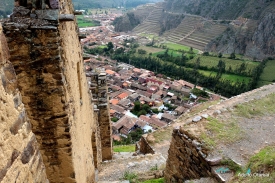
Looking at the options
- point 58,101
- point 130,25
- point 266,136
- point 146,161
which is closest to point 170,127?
point 146,161

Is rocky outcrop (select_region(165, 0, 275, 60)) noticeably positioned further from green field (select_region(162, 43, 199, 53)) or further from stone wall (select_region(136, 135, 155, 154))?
stone wall (select_region(136, 135, 155, 154))

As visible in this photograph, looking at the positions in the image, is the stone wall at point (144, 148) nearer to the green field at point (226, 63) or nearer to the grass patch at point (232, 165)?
the grass patch at point (232, 165)

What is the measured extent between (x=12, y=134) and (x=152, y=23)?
4011 inches

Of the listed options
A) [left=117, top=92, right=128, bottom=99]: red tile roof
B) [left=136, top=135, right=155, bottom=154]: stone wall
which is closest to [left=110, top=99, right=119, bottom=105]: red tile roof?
[left=117, top=92, right=128, bottom=99]: red tile roof

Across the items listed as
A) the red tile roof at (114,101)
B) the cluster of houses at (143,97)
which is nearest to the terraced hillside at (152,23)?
the cluster of houses at (143,97)

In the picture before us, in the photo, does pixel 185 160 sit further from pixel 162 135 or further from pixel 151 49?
pixel 151 49

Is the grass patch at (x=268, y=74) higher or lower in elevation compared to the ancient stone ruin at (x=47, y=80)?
lower

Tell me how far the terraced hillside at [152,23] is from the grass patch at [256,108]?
8562 cm

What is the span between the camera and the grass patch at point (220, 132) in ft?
20.7

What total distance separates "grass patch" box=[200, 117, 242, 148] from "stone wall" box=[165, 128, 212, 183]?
0.36 metres

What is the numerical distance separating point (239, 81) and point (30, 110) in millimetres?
43972

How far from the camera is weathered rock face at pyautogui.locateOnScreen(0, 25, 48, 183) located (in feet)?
6.75

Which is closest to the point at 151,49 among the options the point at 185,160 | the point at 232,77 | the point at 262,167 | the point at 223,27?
the point at 223,27

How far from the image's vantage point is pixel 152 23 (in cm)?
9919
